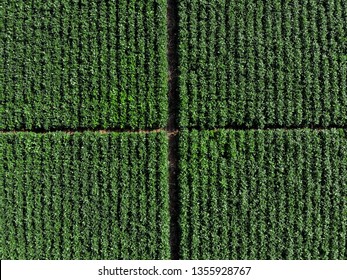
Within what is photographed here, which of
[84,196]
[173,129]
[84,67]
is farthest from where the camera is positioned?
[173,129]

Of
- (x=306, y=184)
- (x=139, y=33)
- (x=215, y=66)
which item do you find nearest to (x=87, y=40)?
→ (x=139, y=33)

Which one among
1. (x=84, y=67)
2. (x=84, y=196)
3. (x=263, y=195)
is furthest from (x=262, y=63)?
(x=84, y=196)

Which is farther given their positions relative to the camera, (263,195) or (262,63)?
(262,63)

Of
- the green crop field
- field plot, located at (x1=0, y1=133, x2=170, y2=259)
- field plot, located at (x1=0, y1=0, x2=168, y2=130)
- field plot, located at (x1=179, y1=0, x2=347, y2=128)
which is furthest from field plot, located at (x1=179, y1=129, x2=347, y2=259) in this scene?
field plot, located at (x1=0, y1=0, x2=168, y2=130)

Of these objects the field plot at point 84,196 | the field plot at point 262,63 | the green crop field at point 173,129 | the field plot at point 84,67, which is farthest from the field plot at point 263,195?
the field plot at point 84,67

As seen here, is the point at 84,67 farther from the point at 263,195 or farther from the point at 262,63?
the point at 263,195

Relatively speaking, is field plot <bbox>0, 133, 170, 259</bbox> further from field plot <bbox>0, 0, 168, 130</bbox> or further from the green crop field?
field plot <bbox>0, 0, 168, 130</bbox>

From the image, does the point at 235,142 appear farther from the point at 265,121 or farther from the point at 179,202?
the point at 179,202
